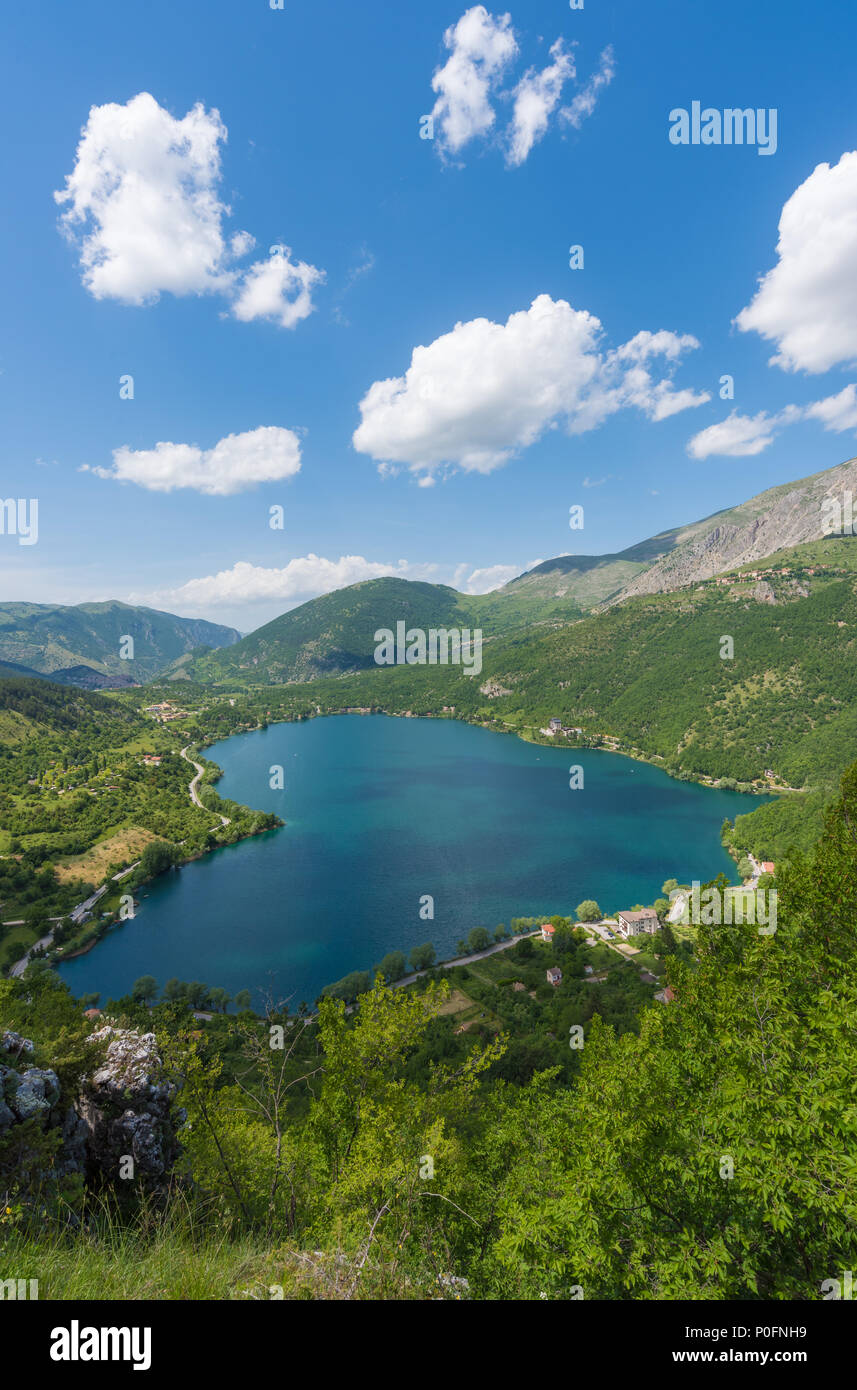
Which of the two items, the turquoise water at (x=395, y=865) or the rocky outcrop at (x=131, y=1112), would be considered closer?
the rocky outcrop at (x=131, y=1112)

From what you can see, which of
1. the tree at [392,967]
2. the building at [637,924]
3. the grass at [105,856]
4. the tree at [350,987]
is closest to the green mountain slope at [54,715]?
the grass at [105,856]

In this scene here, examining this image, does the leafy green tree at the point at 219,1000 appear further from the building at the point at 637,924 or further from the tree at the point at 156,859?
the building at the point at 637,924

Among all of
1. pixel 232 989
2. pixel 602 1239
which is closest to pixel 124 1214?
pixel 602 1239

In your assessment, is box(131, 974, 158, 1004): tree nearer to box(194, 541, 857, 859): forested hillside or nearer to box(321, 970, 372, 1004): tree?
box(321, 970, 372, 1004): tree

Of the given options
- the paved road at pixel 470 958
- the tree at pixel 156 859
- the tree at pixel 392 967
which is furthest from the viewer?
the tree at pixel 156 859

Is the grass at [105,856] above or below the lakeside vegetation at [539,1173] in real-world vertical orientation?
below

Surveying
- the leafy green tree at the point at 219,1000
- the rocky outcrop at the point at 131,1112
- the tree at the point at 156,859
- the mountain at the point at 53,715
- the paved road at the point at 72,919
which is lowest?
the leafy green tree at the point at 219,1000

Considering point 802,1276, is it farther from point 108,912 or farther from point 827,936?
point 108,912
